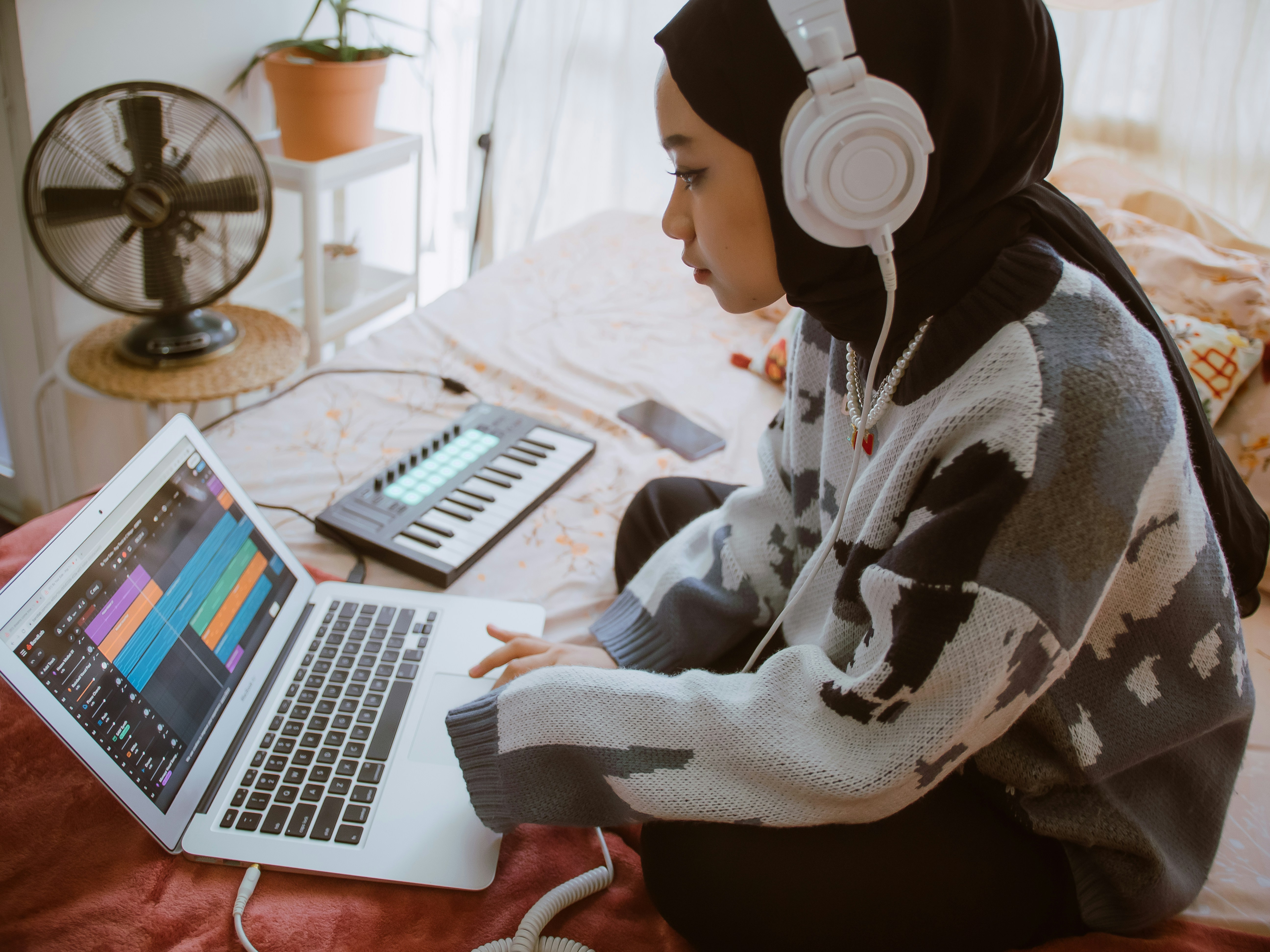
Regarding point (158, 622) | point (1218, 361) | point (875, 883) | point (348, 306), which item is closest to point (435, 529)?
point (158, 622)

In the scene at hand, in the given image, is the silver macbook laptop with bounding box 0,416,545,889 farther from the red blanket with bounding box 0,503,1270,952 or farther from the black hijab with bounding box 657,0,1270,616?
the black hijab with bounding box 657,0,1270,616

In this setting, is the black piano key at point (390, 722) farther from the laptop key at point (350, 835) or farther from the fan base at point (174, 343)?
the fan base at point (174, 343)

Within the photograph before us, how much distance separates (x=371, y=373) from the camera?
154cm

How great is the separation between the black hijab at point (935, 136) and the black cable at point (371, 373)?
A: 2.84 feet

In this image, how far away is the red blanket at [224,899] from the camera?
69 centimetres

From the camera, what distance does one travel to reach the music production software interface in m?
0.66

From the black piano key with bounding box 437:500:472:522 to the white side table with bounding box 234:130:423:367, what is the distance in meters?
0.92

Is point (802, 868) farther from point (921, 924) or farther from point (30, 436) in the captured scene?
point (30, 436)

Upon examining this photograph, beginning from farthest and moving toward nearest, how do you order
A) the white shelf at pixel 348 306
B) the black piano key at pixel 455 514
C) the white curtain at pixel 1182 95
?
the white shelf at pixel 348 306 < the white curtain at pixel 1182 95 < the black piano key at pixel 455 514

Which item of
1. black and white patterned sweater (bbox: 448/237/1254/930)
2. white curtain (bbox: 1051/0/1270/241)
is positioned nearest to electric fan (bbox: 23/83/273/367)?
black and white patterned sweater (bbox: 448/237/1254/930)

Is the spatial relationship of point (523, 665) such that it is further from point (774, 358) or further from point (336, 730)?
point (774, 358)

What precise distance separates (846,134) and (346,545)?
0.82 metres

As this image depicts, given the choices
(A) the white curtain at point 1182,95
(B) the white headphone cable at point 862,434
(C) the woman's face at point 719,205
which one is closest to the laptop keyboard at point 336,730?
(B) the white headphone cable at point 862,434

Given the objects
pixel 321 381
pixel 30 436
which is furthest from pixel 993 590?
pixel 30 436
